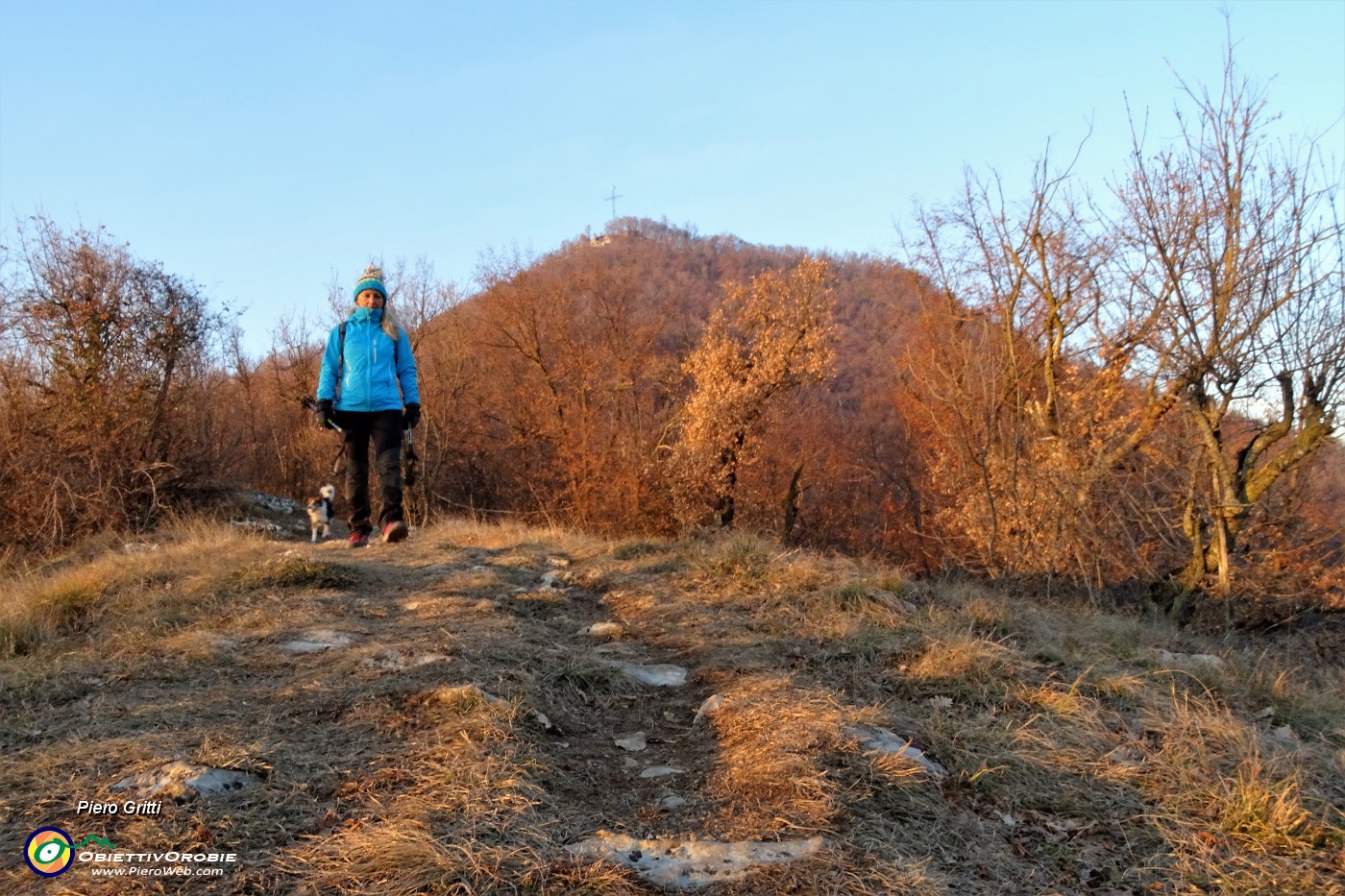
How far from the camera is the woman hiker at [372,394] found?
564cm

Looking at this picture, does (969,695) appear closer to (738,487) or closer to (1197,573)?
(1197,573)

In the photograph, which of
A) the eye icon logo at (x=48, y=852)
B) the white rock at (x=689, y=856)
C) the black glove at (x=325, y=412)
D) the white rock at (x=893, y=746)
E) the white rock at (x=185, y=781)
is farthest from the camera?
the black glove at (x=325, y=412)

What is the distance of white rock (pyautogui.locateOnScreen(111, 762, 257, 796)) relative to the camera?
2305 mm

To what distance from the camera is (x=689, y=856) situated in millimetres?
2178

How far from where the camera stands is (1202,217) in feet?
32.4

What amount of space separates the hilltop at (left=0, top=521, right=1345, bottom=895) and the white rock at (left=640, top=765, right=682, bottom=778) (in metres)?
0.02

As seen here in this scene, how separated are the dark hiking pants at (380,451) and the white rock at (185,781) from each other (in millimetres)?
3345

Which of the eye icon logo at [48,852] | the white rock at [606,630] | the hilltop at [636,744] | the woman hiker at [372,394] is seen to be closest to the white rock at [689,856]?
the hilltop at [636,744]

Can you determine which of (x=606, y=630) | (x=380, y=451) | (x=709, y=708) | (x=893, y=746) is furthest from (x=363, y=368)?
(x=893, y=746)

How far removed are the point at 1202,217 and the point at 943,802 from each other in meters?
9.95

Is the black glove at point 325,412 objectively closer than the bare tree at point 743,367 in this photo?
Yes

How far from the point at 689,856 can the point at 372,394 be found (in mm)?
4307

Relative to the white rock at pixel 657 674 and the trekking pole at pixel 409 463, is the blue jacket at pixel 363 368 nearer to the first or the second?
the trekking pole at pixel 409 463

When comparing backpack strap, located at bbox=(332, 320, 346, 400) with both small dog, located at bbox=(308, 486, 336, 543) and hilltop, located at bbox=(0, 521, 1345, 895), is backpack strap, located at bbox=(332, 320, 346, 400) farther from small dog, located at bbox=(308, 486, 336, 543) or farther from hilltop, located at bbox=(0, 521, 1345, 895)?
small dog, located at bbox=(308, 486, 336, 543)
